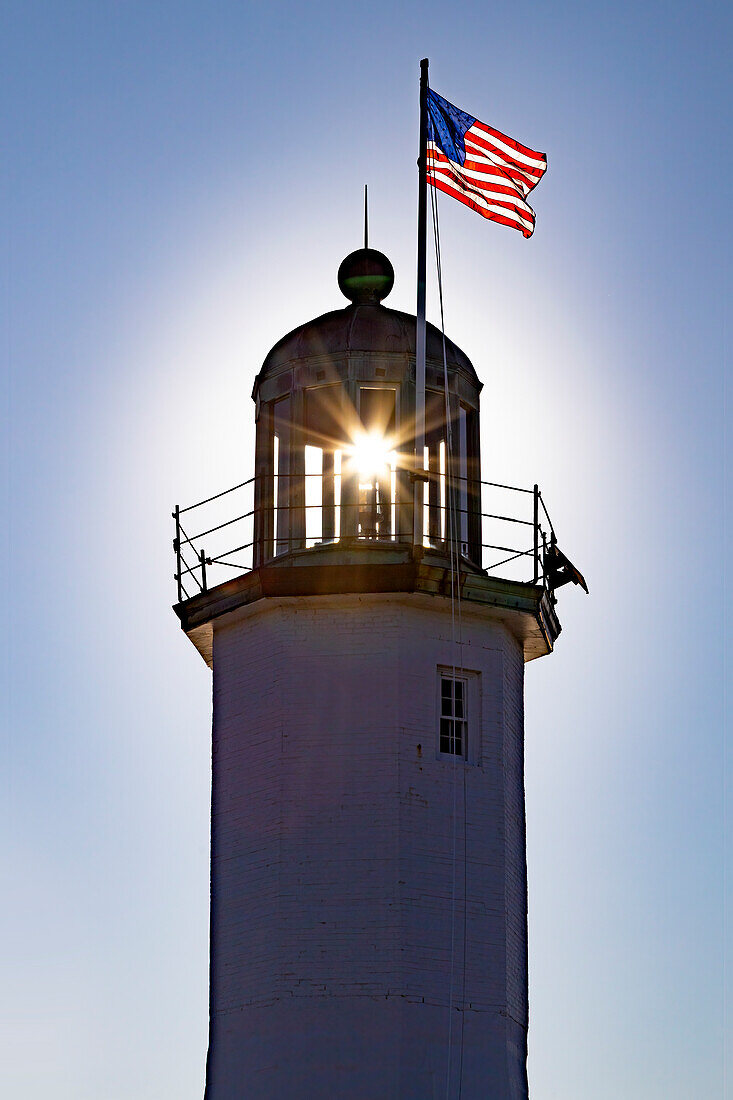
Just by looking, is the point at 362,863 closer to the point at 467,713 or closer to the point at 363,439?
the point at 467,713

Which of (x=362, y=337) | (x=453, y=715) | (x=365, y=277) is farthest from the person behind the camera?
(x=365, y=277)

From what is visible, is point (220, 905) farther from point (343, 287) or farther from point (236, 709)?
point (343, 287)

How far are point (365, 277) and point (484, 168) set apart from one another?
7.72 ft

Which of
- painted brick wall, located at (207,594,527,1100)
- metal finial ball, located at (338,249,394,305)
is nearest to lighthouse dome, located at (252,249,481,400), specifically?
metal finial ball, located at (338,249,394,305)

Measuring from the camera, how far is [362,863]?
31.0m

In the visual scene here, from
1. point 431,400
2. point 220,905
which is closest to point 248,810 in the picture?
point 220,905

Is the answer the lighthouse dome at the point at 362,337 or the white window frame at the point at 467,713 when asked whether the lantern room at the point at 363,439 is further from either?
the white window frame at the point at 467,713

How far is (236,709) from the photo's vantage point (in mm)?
32750

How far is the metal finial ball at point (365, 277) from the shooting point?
34219 millimetres

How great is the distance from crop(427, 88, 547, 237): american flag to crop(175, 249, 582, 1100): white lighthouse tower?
1788mm

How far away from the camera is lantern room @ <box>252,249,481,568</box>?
32750mm

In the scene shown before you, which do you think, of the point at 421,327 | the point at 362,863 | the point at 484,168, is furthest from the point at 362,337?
the point at 362,863

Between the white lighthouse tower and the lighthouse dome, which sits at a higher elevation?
the lighthouse dome

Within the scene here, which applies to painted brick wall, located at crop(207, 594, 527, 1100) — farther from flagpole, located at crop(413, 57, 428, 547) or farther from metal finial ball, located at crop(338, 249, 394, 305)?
metal finial ball, located at crop(338, 249, 394, 305)
